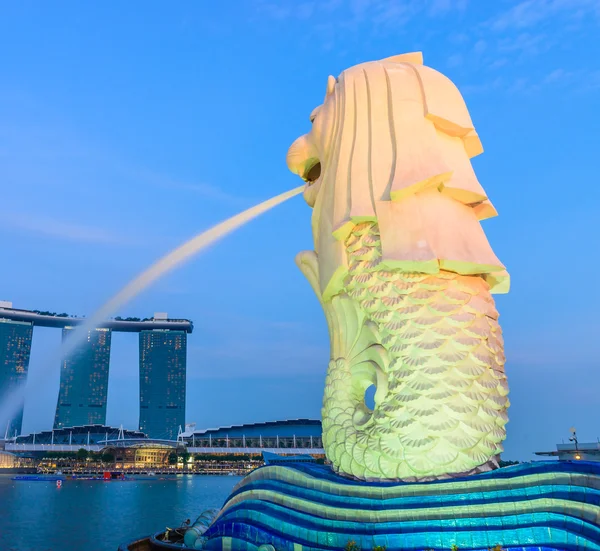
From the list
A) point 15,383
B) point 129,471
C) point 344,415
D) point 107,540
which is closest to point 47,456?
point 129,471

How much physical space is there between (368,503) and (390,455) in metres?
0.81

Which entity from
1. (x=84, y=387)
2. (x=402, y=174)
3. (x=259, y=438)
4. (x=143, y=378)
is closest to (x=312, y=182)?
(x=402, y=174)

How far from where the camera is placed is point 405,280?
10031 millimetres

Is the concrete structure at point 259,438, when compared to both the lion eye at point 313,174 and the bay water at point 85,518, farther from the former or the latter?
the lion eye at point 313,174

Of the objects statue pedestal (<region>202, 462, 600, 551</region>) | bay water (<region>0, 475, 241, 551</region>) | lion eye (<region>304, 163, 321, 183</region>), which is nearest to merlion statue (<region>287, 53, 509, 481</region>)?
statue pedestal (<region>202, 462, 600, 551</region>)

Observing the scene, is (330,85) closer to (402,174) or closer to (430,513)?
(402,174)

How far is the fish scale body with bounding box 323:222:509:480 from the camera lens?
9.10 metres

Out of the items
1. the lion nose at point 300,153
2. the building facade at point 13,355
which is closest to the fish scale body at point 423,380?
the lion nose at point 300,153

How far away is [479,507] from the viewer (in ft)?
27.4

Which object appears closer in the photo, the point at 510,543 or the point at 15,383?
the point at 510,543

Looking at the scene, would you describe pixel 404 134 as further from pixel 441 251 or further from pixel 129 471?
pixel 129 471

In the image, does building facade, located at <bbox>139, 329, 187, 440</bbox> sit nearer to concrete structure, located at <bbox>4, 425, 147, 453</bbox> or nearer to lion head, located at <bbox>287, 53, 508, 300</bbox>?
concrete structure, located at <bbox>4, 425, 147, 453</bbox>

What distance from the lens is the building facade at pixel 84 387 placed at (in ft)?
379

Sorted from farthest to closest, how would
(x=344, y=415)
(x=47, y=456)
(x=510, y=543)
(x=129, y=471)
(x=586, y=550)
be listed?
(x=47, y=456) → (x=129, y=471) → (x=344, y=415) → (x=510, y=543) → (x=586, y=550)
